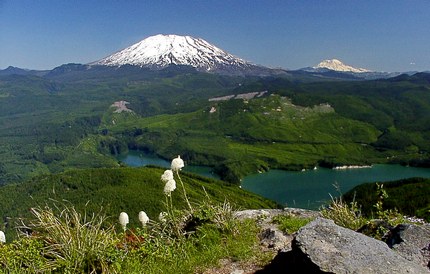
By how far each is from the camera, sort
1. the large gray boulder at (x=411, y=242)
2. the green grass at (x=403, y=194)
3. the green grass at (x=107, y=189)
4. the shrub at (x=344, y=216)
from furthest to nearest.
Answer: the green grass at (x=107, y=189)
the green grass at (x=403, y=194)
the shrub at (x=344, y=216)
the large gray boulder at (x=411, y=242)

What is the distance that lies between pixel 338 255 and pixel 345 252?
0.14 m

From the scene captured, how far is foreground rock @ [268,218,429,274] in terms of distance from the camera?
4887 mm

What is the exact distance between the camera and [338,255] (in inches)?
201

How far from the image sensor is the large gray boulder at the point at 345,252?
4.88 metres

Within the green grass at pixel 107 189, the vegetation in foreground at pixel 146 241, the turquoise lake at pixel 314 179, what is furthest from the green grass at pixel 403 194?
the vegetation in foreground at pixel 146 241

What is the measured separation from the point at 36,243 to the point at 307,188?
141749 mm

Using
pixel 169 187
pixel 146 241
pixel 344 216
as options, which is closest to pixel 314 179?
pixel 344 216

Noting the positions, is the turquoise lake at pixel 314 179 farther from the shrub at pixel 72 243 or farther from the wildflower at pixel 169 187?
the shrub at pixel 72 243

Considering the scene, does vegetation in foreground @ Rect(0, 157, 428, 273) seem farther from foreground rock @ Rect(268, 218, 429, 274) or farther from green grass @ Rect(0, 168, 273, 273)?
foreground rock @ Rect(268, 218, 429, 274)

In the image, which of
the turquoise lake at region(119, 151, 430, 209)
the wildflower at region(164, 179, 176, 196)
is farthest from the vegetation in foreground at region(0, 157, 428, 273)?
the turquoise lake at region(119, 151, 430, 209)

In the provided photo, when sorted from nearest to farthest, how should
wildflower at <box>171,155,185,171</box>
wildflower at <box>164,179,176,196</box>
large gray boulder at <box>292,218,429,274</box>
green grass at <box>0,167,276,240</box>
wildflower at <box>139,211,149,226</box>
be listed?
1. large gray boulder at <box>292,218,429,274</box>
2. wildflower at <box>164,179,176,196</box>
3. wildflower at <box>171,155,185,171</box>
4. wildflower at <box>139,211,149,226</box>
5. green grass at <box>0,167,276,240</box>

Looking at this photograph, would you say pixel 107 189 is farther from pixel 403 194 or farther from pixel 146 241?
pixel 146 241

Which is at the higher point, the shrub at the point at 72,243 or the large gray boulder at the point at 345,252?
the large gray boulder at the point at 345,252

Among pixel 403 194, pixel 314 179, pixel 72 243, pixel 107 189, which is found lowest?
pixel 314 179
